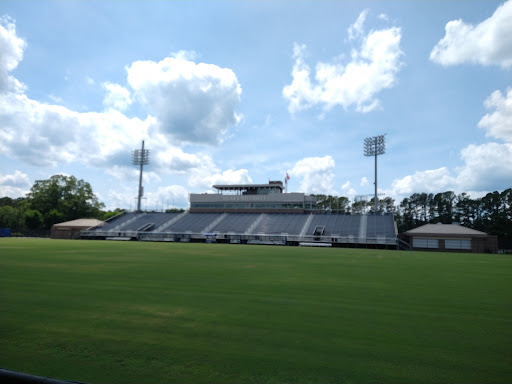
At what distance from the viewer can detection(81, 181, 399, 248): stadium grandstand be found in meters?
53.4

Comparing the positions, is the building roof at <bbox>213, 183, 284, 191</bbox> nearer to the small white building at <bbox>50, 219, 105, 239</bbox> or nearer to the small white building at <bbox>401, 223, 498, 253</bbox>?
the small white building at <bbox>50, 219, 105, 239</bbox>

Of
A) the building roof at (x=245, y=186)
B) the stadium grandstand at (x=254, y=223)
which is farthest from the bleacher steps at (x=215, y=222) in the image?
the building roof at (x=245, y=186)

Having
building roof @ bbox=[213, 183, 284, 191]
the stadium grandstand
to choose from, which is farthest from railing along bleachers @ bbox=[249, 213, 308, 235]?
building roof @ bbox=[213, 183, 284, 191]

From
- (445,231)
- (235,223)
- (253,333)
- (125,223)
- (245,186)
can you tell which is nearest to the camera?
(253,333)

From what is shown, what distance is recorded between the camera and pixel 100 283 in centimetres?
1053

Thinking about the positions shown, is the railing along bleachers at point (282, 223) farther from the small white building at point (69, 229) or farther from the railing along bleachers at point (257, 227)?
the small white building at point (69, 229)

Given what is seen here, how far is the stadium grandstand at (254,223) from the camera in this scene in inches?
2103

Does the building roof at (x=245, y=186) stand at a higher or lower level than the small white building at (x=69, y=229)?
higher

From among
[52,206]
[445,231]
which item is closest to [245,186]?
[445,231]

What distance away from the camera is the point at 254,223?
2438 inches

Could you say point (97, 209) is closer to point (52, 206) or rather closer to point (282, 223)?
point (52, 206)

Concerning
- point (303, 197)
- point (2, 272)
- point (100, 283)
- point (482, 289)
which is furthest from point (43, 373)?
point (303, 197)

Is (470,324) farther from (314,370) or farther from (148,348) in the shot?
(148,348)

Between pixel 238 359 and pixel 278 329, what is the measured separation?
1537 millimetres
